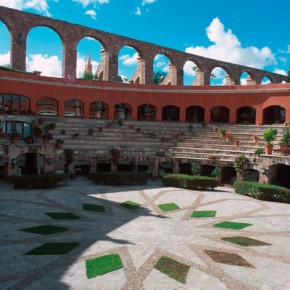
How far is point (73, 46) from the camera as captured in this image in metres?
35.8

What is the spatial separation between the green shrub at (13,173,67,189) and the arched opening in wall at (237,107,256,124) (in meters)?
20.8

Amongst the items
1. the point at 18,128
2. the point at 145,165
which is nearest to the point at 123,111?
the point at 145,165

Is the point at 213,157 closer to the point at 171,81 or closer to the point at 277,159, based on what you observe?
the point at 277,159

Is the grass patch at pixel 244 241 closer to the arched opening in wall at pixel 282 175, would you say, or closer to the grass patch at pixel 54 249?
the grass patch at pixel 54 249

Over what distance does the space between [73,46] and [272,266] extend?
3187 cm

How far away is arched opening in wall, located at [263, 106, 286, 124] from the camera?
3247cm

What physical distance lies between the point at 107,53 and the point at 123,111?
26.2ft

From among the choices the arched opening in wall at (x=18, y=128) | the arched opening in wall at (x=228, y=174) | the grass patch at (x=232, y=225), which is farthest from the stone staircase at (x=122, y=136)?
the grass patch at (x=232, y=225)

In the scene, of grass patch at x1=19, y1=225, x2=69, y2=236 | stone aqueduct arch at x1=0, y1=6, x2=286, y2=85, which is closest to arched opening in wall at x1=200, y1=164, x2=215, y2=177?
grass patch at x1=19, y1=225, x2=69, y2=236

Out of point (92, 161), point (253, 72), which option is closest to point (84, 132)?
point (92, 161)

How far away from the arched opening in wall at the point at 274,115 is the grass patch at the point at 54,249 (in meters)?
26.3

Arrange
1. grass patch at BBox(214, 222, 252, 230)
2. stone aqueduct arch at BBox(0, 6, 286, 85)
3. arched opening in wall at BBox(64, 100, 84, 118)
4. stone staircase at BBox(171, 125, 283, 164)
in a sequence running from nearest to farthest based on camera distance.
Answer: grass patch at BBox(214, 222, 252, 230)
stone staircase at BBox(171, 125, 283, 164)
stone aqueduct arch at BBox(0, 6, 286, 85)
arched opening in wall at BBox(64, 100, 84, 118)

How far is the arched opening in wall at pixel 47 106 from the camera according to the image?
103 ft

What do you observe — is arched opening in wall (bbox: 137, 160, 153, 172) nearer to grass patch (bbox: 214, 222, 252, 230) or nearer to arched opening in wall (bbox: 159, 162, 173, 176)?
arched opening in wall (bbox: 159, 162, 173, 176)
